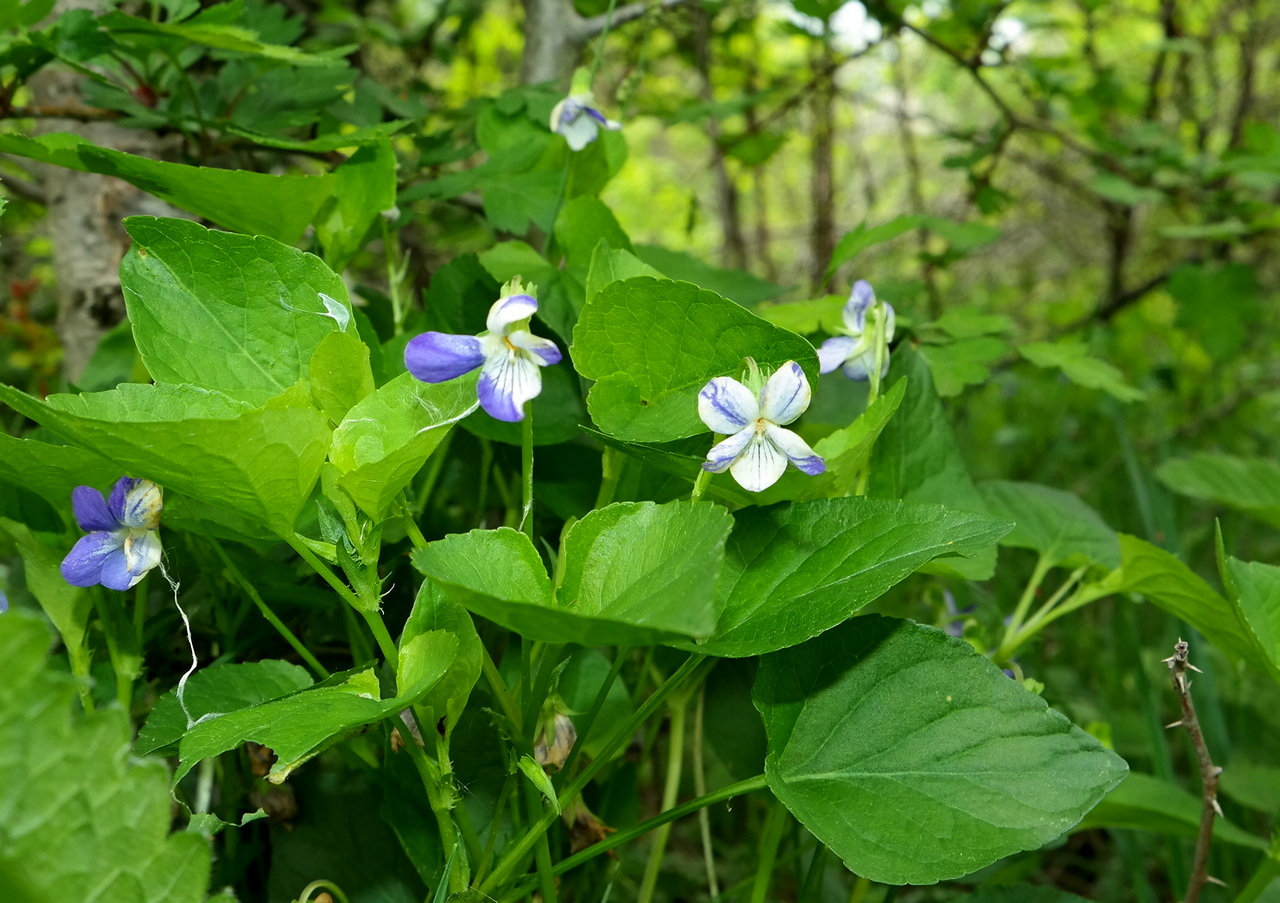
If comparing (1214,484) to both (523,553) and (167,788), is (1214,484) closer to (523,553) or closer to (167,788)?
(523,553)

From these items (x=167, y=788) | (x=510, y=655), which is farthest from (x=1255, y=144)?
(x=167, y=788)

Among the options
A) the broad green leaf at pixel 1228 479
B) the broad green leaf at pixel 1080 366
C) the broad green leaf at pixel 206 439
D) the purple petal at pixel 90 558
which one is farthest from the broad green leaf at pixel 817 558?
the broad green leaf at pixel 1228 479

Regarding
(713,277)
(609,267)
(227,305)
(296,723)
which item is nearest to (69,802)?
(296,723)

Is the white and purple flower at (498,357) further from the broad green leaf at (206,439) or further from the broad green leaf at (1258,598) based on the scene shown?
the broad green leaf at (1258,598)

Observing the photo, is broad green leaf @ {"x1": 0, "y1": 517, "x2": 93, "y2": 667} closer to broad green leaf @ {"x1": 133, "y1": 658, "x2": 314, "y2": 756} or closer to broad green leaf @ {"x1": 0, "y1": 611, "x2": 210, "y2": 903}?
broad green leaf @ {"x1": 133, "y1": 658, "x2": 314, "y2": 756}

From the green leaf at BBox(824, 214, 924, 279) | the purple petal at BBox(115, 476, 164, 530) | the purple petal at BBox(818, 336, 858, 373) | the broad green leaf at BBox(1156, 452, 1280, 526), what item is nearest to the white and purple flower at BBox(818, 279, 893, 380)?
the purple petal at BBox(818, 336, 858, 373)

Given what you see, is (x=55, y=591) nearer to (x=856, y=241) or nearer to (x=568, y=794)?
(x=568, y=794)
